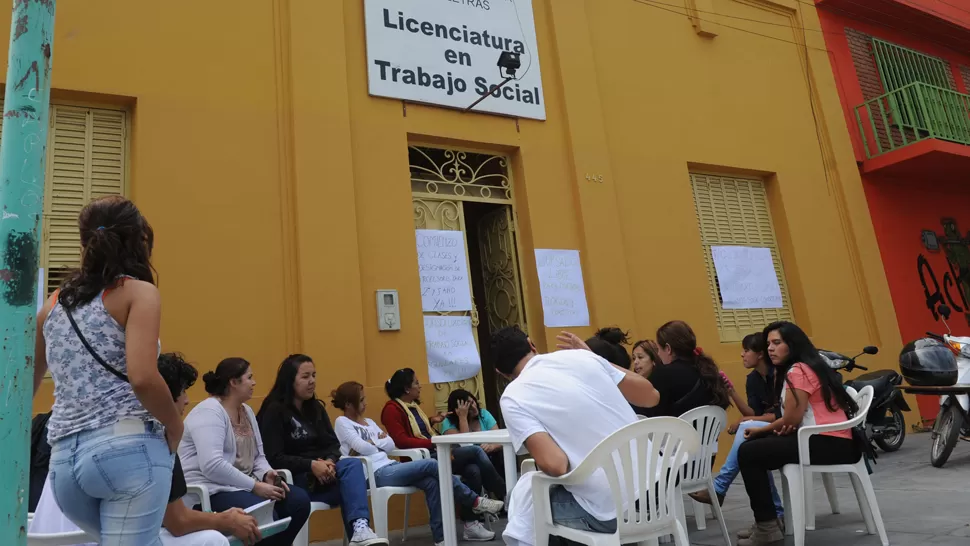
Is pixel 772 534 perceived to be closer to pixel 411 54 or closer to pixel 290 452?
pixel 290 452

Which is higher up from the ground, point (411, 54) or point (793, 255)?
point (411, 54)

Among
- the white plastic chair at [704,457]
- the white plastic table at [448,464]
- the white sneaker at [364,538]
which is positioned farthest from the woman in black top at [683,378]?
the white sneaker at [364,538]

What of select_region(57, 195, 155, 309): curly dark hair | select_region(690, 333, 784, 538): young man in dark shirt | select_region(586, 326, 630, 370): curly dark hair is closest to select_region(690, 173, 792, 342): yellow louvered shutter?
select_region(690, 333, 784, 538): young man in dark shirt

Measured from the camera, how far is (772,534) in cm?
374

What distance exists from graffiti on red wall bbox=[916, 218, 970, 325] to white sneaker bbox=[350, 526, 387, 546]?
27.6ft

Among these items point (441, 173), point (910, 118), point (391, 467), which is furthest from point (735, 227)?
point (391, 467)

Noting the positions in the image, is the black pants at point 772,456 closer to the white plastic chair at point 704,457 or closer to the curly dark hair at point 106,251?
the white plastic chair at point 704,457

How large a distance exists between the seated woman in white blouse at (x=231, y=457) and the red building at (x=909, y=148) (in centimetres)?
826

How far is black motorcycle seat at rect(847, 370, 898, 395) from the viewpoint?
23.4ft

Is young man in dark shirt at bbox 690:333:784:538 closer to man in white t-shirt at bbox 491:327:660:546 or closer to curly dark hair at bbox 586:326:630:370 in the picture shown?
curly dark hair at bbox 586:326:630:370

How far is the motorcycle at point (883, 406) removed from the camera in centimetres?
712

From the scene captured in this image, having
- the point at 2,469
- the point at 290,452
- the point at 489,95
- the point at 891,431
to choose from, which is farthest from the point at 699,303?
the point at 2,469

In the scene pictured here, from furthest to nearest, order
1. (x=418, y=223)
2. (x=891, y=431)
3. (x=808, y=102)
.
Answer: (x=808, y=102), (x=891, y=431), (x=418, y=223)

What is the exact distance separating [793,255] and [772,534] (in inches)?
208
